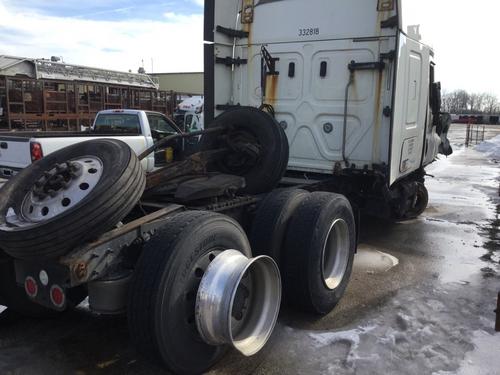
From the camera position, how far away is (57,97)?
18250mm

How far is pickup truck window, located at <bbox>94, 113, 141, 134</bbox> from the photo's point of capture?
9.47m

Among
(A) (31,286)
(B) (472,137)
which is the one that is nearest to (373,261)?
(A) (31,286)

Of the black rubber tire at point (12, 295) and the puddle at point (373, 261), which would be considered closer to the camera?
the black rubber tire at point (12, 295)

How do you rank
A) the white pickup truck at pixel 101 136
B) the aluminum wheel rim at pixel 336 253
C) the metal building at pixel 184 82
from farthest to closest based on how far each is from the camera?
1. the metal building at pixel 184 82
2. the white pickup truck at pixel 101 136
3. the aluminum wheel rim at pixel 336 253

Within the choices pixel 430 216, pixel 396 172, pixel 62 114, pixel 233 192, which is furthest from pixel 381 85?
pixel 62 114

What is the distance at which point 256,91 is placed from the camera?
6086 millimetres

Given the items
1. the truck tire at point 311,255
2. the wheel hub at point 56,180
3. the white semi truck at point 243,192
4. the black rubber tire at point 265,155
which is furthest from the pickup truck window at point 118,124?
the wheel hub at point 56,180

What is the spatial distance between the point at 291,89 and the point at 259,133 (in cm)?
133

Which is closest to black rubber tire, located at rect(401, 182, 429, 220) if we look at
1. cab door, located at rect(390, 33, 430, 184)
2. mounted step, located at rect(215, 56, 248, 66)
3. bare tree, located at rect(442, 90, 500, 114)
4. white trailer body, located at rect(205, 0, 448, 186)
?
cab door, located at rect(390, 33, 430, 184)

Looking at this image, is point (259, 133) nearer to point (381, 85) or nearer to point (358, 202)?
point (381, 85)

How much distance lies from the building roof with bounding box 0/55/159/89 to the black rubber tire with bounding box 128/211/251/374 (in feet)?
67.7

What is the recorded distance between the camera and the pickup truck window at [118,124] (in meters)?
9.47

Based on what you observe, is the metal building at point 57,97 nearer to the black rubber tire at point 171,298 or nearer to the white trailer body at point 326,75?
the white trailer body at point 326,75

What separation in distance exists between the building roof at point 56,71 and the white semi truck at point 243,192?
60.8 feet
